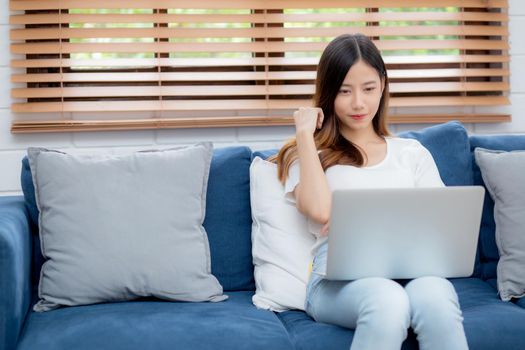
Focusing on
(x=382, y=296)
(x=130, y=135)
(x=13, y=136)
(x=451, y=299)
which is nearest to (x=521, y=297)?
(x=451, y=299)

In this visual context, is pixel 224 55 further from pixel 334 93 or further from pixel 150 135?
pixel 334 93

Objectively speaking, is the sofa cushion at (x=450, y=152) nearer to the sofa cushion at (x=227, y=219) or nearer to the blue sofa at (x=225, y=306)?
the blue sofa at (x=225, y=306)

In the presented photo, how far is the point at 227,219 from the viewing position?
7.38 ft

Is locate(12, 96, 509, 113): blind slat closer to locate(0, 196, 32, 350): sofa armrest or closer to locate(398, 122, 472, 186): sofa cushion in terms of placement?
locate(398, 122, 472, 186): sofa cushion

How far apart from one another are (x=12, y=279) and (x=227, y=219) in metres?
0.68

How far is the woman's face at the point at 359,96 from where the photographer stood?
2102 mm

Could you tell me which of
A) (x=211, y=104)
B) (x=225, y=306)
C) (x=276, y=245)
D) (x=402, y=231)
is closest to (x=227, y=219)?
(x=276, y=245)

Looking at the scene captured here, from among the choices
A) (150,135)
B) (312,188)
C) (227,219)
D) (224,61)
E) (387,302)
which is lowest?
(387,302)

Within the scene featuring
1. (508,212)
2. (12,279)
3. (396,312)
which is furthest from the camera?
(508,212)

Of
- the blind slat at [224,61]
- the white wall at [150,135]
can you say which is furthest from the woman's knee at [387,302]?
the blind slat at [224,61]

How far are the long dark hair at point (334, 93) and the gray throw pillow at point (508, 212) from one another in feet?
1.35

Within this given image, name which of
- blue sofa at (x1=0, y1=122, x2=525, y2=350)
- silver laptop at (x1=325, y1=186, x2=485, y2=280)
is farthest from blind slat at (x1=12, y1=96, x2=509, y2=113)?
silver laptop at (x1=325, y1=186, x2=485, y2=280)

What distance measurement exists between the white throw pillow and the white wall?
50 centimetres

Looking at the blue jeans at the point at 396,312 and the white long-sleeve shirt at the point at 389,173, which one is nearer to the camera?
the blue jeans at the point at 396,312
